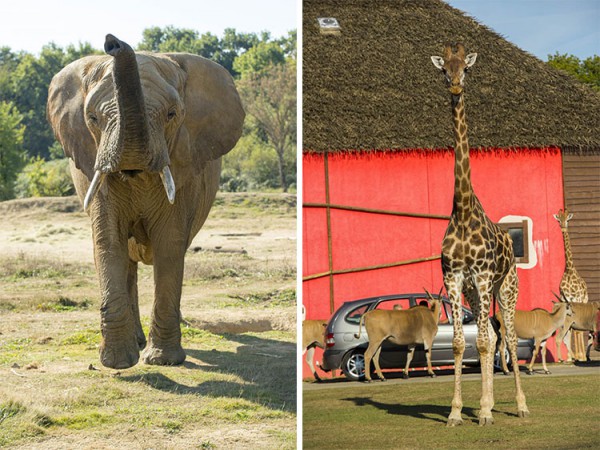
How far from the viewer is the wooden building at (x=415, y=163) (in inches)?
392

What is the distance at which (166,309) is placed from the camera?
8.83 metres

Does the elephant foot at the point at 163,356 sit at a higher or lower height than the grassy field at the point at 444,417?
higher

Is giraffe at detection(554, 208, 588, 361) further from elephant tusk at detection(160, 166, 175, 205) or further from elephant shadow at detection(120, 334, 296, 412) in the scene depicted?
elephant tusk at detection(160, 166, 175, 205)

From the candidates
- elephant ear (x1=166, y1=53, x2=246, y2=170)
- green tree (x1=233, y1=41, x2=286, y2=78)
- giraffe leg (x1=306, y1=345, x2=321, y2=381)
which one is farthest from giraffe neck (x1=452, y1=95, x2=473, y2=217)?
green tree (x1=233, y1=41, x2=286, y2=78)

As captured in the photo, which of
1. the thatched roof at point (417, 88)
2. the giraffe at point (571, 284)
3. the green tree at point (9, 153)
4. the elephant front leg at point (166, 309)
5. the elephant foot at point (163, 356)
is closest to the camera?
the elephant front leg at point (166, 309)

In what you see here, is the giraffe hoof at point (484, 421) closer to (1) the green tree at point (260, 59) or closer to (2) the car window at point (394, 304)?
(2) the car window at point (394, 304)

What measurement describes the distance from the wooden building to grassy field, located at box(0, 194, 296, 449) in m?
1.29

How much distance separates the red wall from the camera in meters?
9.89

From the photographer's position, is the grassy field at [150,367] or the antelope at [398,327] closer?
the grassy field at [150,367]

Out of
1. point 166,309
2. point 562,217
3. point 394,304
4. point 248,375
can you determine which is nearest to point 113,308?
point 166,309

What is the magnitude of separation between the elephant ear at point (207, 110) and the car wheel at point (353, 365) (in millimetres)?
2055

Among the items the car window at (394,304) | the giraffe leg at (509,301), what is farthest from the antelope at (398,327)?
the giraffe leg at (509,301)

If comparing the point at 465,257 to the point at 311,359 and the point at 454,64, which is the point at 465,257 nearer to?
the point at 454,64

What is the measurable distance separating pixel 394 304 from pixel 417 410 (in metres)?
1.59
